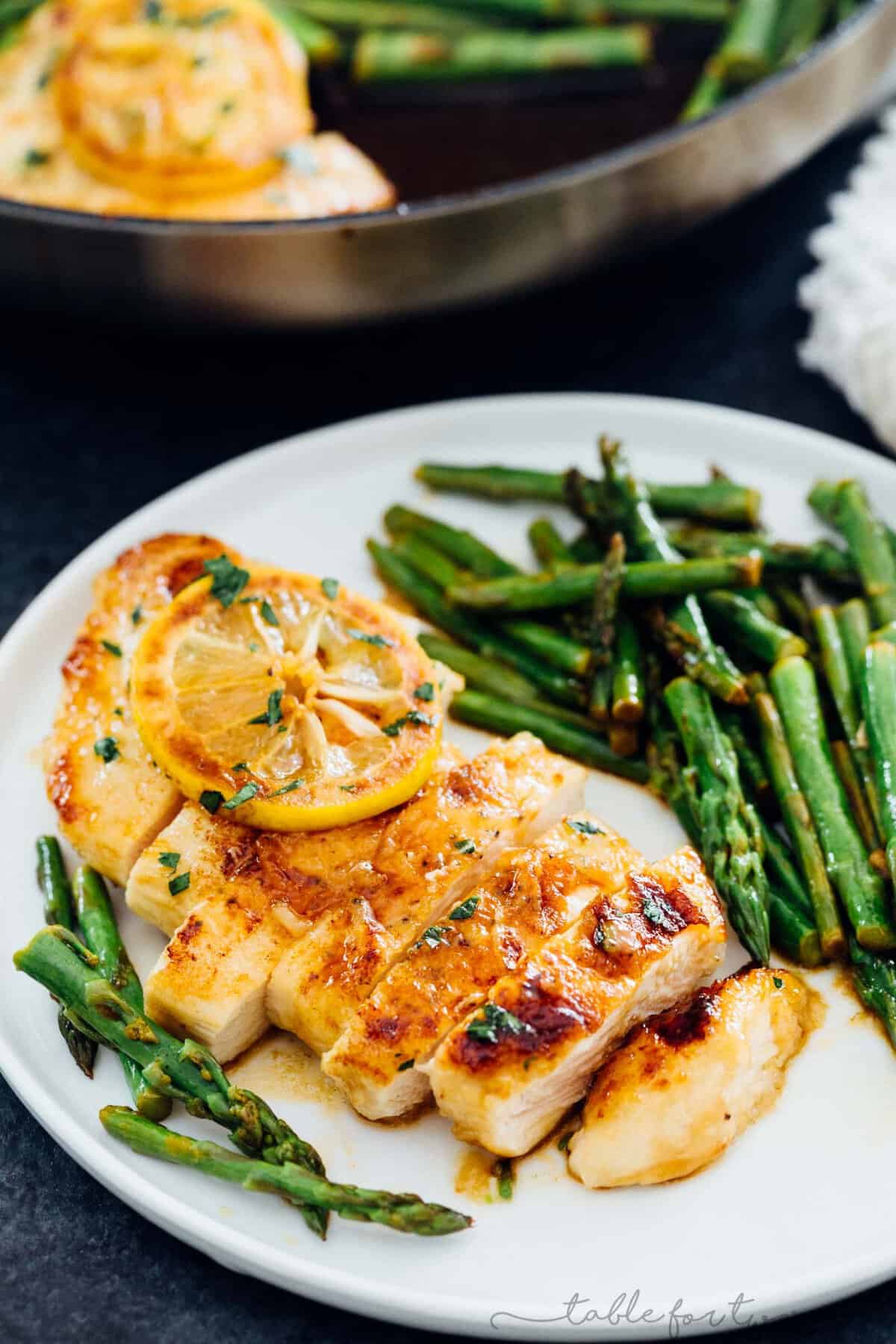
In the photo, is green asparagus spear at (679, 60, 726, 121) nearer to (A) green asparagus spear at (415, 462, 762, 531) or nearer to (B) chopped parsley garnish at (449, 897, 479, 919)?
(A) green asparagus spear at (415, 462, 762, 531)

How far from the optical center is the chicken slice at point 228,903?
3.50 m

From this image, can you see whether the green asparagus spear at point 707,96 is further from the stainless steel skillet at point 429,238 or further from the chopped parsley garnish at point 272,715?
the chopped parsley garnish at point 272,715

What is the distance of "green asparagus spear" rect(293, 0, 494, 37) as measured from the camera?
6645 mm

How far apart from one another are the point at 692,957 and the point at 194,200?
3724 millimetres

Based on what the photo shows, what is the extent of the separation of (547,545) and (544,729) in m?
0.78

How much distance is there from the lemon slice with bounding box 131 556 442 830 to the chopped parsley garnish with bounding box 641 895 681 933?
2.25 ft

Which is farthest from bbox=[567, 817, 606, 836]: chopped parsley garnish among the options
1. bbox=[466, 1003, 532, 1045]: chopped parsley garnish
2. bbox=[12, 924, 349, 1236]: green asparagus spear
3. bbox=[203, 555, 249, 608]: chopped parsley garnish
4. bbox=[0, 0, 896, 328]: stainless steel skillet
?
bbox=[0, 0, 896, 328]: stainless steel skillet

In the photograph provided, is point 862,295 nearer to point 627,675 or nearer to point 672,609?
point 672,609

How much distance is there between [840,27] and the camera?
536cm

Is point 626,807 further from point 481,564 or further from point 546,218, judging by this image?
point 546,218

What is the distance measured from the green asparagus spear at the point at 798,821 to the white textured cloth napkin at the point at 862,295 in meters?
1.67

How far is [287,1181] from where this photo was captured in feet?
10.7

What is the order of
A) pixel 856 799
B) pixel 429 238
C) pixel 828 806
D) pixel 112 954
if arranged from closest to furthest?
pixel 112 954
pixel 828 806
pixel 856 799
pixel 429 238

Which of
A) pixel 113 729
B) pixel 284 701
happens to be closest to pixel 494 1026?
pixel 284 701
